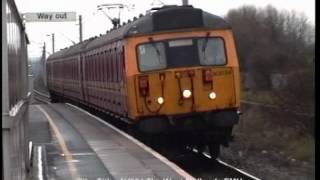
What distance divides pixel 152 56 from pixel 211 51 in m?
1.28

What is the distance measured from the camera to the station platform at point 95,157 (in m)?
10.3

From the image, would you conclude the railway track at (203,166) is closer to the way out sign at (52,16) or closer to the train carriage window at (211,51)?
the train carriage window at (211,51)

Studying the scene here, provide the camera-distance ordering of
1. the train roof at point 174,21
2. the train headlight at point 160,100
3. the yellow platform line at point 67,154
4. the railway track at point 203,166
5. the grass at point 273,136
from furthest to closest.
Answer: the grass at point 273,136
the train roof at point 174,21
the train headlight at point 160,100
the railway track at point 203,166
the yellow platform line at point 67,154

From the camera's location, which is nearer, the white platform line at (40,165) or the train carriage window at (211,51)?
the white platform line at (40,165)

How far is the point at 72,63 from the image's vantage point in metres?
31.6

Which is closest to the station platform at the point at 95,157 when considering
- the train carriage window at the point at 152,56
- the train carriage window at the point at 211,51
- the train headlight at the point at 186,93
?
the train headlight at the point at 186,93

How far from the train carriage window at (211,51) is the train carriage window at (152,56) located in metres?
0.81

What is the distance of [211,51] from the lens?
47.3 ft

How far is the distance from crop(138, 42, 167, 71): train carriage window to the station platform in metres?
1.67

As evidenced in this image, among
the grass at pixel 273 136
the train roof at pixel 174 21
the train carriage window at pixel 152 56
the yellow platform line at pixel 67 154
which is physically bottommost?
the grass at pixel 273 136

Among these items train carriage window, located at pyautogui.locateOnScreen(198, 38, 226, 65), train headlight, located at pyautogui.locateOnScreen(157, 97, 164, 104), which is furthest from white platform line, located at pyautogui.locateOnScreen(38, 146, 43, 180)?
train carriage window, located at pyautogui.locateOnScreen(198, 38, 226, 65)

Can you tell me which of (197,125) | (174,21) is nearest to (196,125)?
(197,125)

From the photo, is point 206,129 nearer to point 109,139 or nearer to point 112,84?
point 109,139

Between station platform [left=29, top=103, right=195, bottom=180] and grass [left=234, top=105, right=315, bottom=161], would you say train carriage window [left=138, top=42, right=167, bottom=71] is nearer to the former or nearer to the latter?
station platform [left=29, top=103, right=195, bottom=180]
